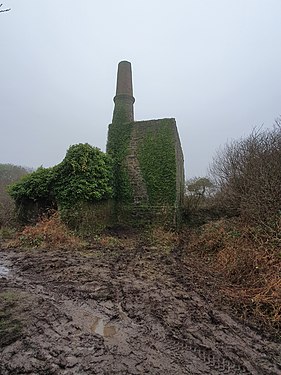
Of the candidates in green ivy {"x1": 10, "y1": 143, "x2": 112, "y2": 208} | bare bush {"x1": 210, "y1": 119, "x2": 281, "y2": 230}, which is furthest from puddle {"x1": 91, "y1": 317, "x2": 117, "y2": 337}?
green ivy {"x1": 10, "y1": 143, "x2": 112, "y2": 208}

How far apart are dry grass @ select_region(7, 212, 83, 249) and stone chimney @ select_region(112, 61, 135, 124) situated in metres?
7.26

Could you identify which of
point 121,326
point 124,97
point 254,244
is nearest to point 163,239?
point 254,244

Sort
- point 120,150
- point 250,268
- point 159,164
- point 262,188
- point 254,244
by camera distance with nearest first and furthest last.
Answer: point 250,268 < point 254,244 < point 262,188 < point 159,164 < point 120,150

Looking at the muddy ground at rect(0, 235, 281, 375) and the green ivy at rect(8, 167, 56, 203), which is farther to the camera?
the green ivy at rect(8, 167, 56, 203)

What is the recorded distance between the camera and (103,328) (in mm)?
3523

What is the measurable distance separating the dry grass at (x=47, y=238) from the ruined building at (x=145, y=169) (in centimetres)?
386

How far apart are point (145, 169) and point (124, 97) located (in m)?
4.95

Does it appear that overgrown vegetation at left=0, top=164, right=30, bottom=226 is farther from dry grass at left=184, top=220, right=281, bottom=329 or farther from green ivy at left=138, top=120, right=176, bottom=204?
dry grass at left=184, top=220, right=281, bottom=329

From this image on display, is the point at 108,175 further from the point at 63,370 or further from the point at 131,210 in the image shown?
the point at 63,370

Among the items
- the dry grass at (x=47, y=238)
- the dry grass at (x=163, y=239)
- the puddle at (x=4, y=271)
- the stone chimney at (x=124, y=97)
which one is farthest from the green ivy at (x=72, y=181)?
the puddle at (x=4, y=271)

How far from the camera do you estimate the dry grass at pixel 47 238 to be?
8922 mm

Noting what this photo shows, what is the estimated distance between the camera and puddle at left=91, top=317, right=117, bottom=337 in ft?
11.1

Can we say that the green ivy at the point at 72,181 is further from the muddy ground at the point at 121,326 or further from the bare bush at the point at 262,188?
the bare bush at the point at 262,188

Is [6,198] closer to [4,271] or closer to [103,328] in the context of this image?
[4,271]
